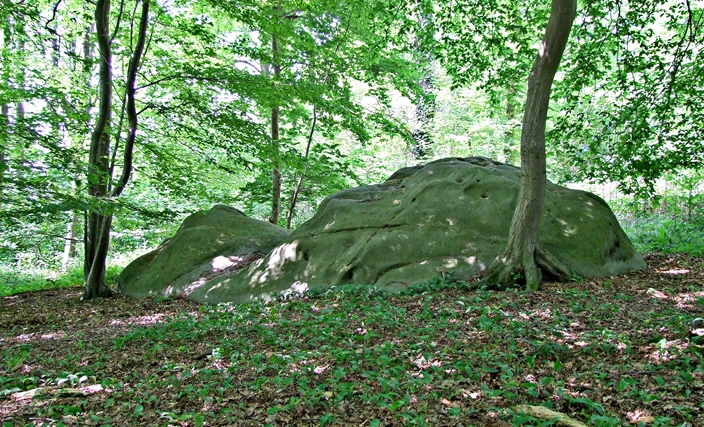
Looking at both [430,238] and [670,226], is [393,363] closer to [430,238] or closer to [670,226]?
[430,238]

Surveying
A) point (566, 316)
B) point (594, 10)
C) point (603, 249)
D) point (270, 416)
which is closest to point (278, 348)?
point (270, 416)

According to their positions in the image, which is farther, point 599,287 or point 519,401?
point 599,287

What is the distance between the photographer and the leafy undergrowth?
10.4 feet

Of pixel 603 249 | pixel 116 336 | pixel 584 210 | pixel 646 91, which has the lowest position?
pixel 116 336

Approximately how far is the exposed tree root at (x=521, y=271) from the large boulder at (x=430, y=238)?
18.5 inches

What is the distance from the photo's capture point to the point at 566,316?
16.6ft

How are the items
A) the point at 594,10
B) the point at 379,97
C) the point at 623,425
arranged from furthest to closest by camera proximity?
1. the point at 379,97
2. the point at 594,10
3. the point at 623,425

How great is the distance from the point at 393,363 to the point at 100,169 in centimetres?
744

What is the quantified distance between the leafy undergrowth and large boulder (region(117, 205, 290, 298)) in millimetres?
3310

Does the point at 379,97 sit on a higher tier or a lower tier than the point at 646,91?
higher

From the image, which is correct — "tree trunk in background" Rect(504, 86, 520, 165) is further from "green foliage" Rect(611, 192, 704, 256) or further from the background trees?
the background trees

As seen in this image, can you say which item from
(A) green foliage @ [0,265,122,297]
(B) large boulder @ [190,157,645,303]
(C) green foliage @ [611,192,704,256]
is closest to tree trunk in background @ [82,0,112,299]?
(A) green foliage @ [0,265,122,297]

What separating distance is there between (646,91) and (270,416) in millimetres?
8406

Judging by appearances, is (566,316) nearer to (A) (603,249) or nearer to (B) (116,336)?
(A) (603,249)
